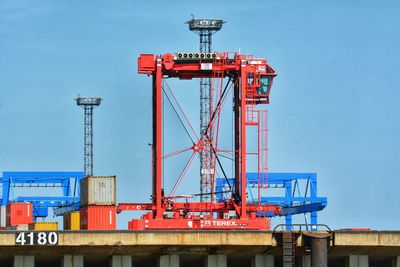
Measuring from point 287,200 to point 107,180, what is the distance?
73.6 m

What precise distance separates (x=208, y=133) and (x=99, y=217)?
488 inches

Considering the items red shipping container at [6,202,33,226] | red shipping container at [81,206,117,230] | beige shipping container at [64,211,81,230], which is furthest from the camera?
red shipping container at [6,202,33,226]

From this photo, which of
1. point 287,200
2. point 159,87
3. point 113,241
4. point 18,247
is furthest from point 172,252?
point 287,200

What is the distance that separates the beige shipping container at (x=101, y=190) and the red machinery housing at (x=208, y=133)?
3035mm

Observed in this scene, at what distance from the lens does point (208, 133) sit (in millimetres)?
87938

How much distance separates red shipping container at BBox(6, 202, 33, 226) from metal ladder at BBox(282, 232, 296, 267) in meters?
56.5

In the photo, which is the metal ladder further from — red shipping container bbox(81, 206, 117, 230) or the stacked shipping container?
the stacked shipping container

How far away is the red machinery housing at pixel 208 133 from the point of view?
82.2 metres

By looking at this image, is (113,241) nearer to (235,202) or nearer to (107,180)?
(107,180)

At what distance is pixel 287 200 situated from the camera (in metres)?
151

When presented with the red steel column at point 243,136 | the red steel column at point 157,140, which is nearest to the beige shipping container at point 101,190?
the red steel column at point 157,140

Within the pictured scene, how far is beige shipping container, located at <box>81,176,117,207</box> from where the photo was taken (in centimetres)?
7869

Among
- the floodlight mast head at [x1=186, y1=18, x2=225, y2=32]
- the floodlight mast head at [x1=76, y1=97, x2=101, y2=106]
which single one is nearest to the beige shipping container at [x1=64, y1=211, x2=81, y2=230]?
the floodlight mast head at [x1=186, y1=18, x2=225, y2=32]

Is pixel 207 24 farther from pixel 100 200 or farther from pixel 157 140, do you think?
pixel 100 200
